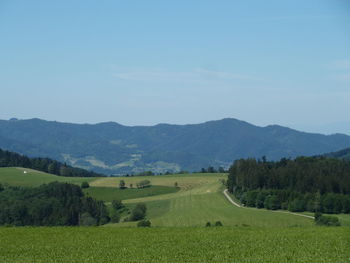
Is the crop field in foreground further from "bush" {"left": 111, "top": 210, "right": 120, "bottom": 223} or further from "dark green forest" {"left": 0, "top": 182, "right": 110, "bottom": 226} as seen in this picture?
"dark green forest" {"left": 0, "top": 182, "right": 110, "bottom": 226}

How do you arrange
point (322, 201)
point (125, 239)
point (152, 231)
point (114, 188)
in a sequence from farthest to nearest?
1. point (114, 188)
2. point (322, 201)
3. point (152, 231)
4. point (125, 239)

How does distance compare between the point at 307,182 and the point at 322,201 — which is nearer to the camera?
the point at 322,201

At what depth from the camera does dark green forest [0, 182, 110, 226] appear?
488 feet

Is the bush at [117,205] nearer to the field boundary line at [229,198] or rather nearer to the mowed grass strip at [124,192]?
the mowed grass strip at [124,192]

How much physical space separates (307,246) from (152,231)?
16.0 metres

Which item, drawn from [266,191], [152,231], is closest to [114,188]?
[266,191]

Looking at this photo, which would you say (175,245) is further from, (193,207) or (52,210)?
(52,210)

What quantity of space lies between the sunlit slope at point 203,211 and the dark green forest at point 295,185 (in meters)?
7.28

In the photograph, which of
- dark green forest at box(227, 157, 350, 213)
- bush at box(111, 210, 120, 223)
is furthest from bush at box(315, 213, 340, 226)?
bush at box(111, 210, 120, 223)

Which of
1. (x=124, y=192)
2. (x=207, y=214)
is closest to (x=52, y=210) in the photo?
(x=124, y=192)

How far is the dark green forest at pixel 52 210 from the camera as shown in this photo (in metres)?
149

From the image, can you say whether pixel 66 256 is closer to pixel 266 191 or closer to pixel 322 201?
pixel 322 201

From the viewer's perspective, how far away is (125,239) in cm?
4228

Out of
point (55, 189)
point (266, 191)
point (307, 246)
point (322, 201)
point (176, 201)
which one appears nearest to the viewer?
point (307, 246)
